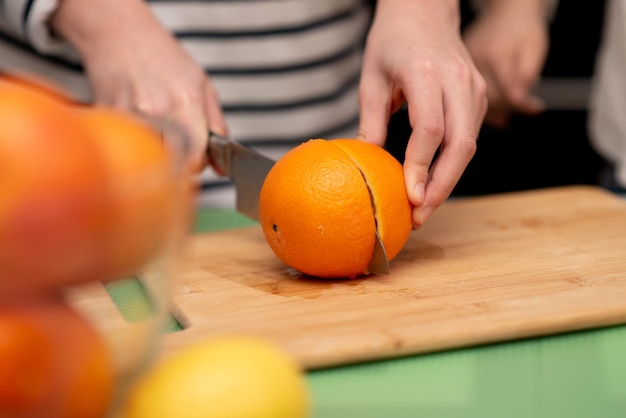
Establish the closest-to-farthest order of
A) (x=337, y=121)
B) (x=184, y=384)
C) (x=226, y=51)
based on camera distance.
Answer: (x=184, y=384), (x=226, y=51), (x=337, y=121)

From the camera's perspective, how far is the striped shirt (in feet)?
5.18

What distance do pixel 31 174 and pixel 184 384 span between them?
0.59ft

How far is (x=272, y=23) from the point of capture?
163cm

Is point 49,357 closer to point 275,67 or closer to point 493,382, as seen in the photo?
point 493,382

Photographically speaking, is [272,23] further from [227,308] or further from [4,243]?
[4,243]

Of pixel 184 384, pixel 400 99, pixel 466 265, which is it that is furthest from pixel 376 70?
pixel 184 384

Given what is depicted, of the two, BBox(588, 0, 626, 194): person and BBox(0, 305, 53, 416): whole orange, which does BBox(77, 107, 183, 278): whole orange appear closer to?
BBox(0, 305, 53, 416): whole orange

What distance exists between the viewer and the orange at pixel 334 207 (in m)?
0.97

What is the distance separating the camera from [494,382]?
0.76 m

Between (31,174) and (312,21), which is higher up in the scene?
(31,174)

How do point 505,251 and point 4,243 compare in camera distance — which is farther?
point 505,251

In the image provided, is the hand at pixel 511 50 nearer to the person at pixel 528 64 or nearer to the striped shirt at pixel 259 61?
the person at pixel 528 64

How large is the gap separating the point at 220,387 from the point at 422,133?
24.7 inches

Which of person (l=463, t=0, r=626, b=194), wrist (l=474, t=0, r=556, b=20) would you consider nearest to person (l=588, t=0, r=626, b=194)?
person (l=463, t=0, r=626, b=194)
